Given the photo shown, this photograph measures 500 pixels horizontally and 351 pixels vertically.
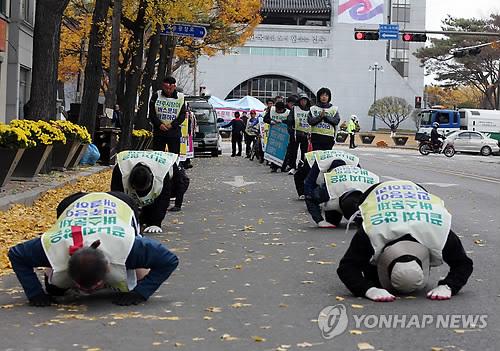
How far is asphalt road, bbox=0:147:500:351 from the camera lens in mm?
5539

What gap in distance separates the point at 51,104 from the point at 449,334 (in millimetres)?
13437

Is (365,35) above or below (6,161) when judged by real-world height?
above

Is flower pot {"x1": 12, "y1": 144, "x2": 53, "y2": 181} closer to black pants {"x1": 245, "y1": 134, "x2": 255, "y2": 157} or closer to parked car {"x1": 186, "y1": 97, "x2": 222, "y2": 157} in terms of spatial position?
black pants {"x1": 245, "y1": 134, "x2": 255, "y2": 157}

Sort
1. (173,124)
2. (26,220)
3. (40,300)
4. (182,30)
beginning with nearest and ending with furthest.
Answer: (40,300) → (26,220) → (173,124) → (182,30)

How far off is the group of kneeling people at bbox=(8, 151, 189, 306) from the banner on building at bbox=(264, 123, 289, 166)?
15903mm

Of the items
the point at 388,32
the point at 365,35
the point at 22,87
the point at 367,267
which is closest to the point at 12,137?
the point at 367,267

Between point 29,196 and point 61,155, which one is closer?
point 29,196

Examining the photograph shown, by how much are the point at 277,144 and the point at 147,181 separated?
13698 mm

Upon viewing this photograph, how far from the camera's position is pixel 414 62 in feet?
334

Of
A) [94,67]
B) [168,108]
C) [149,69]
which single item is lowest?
[168,108]

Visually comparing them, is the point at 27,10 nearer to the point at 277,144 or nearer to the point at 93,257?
the point at 277,144

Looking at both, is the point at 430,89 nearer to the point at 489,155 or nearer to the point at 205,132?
the point at 489,155

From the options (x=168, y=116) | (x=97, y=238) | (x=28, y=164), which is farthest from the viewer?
(x=28, y=164)

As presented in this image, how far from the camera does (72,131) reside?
18953 mm
